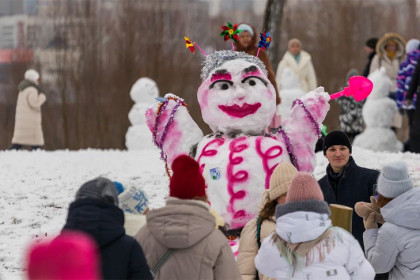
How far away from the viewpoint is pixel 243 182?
20.0 ft

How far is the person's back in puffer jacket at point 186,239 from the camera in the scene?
12.9ft

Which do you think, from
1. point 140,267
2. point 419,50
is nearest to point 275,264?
point 140,267

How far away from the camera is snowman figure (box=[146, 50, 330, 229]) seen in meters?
6.12

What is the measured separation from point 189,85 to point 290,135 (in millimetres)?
18025

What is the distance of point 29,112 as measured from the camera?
1516 cm

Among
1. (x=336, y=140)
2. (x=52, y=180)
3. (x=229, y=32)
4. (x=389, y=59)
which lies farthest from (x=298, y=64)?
(x=336, y=140)

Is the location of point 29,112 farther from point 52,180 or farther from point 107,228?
point 107,228

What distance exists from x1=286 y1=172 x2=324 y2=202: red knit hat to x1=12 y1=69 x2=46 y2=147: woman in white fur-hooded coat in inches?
456

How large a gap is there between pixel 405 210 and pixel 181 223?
1286 mm

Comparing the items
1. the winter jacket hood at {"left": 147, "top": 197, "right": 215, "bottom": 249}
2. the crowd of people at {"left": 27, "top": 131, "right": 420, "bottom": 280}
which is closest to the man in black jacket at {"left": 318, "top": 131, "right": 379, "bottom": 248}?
the crowd of people at {"left": 27, "top": 131, "right": 420, "bottom": 280}

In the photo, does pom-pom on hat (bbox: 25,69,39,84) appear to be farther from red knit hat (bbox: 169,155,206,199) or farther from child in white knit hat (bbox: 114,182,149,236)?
red knit hat (bbox: 169,155,206,199)

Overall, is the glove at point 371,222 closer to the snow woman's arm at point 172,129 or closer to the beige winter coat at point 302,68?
the snow woman's arm at point 172,129

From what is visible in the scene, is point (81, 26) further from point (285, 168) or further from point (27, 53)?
point (285, 168)

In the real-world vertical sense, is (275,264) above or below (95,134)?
above
